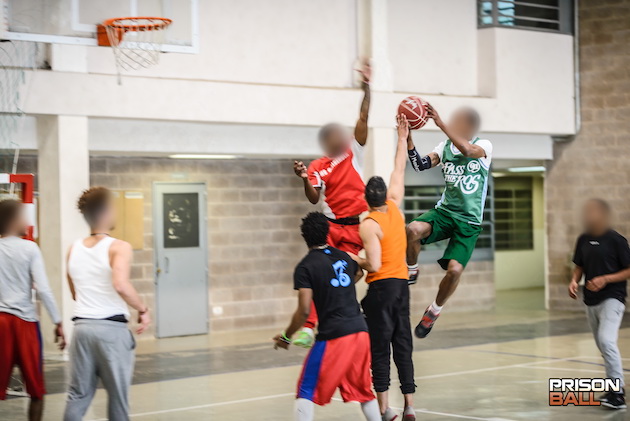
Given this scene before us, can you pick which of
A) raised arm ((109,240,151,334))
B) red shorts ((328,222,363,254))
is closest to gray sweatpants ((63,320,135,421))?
raised arm ((109,240,151,334))

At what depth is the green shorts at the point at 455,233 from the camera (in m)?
8.44

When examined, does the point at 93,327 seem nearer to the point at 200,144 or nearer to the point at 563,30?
the point at 200,144

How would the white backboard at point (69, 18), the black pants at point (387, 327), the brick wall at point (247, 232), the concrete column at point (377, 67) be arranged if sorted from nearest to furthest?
the black pants at point (387, 327), the white backboard at point (69, 18), the concrete column at point (377, 67), the brick wall at point (247, 232)

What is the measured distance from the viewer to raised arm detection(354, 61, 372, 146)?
7.74m

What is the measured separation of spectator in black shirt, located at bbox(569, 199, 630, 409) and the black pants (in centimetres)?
198

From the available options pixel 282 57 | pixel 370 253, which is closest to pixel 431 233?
pixel 370 253

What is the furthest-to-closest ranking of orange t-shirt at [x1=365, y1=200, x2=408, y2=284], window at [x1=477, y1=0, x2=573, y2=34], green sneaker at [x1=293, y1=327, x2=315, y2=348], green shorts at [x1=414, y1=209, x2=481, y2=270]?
window at [x1=477, y1=0, x2=573, y2=34], green shorts at [x1=414, y1=209, x2=481, y2=270], orange t-shirt at [x1=365, y1=200, x2=408, y2=284], green sneaker at [x1=293, y1=327, x2=315, y2=348]

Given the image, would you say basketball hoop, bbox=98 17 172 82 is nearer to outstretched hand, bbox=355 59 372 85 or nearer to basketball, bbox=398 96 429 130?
outstretched hand, bbox=355 59 372 85

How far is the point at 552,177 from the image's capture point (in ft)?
62.4

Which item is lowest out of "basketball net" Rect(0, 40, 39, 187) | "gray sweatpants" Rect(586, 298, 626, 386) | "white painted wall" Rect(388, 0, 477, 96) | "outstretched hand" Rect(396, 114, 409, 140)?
"gray sweatpants" Rect(586, 298, 626, 386)

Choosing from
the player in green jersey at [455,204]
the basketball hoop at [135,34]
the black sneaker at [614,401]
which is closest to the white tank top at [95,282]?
the player in green jersey at [455,204]

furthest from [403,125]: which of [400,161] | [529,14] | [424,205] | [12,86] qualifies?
[529,14]

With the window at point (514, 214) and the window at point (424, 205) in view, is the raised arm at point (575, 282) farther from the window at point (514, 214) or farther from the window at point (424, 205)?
the window at point (514, 214)

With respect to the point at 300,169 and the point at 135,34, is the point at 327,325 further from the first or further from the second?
the point at 135,34
